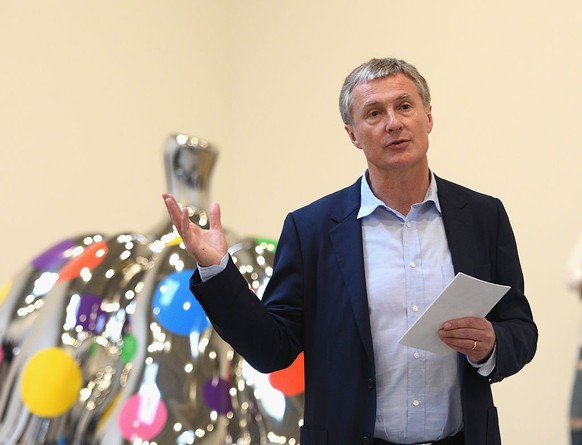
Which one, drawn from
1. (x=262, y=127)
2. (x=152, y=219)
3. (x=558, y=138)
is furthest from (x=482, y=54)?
(x=152, y=219)

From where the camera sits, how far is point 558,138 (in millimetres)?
2717

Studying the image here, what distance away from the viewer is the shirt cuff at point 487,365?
134 centimetres

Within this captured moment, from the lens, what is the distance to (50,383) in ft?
6.22

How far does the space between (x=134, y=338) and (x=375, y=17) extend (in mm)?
1875

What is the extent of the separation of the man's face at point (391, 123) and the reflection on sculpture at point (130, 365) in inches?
23.1

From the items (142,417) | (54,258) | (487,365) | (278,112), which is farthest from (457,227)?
(278,112)

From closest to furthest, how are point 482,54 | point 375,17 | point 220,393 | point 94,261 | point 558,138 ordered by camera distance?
1. point 220,393
2. point 94,261
3. point 558,138
4. point 482,54
5. point 375,17

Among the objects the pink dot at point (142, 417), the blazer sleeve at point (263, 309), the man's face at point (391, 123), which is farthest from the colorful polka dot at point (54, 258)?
the man's face at point (391, 123)

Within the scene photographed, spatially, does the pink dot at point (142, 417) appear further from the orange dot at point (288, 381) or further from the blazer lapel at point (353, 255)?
the blazer lapel at point (353, 255)

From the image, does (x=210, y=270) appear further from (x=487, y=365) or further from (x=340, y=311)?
(x=487, y=365)

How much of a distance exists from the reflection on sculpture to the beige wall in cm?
105

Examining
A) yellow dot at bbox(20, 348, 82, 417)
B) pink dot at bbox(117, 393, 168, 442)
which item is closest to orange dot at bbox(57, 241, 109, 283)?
yellow dot at bbox(20, 348, 82, 417)

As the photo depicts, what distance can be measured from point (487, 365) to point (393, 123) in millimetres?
374

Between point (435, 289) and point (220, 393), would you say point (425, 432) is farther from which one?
point (220, 393)
